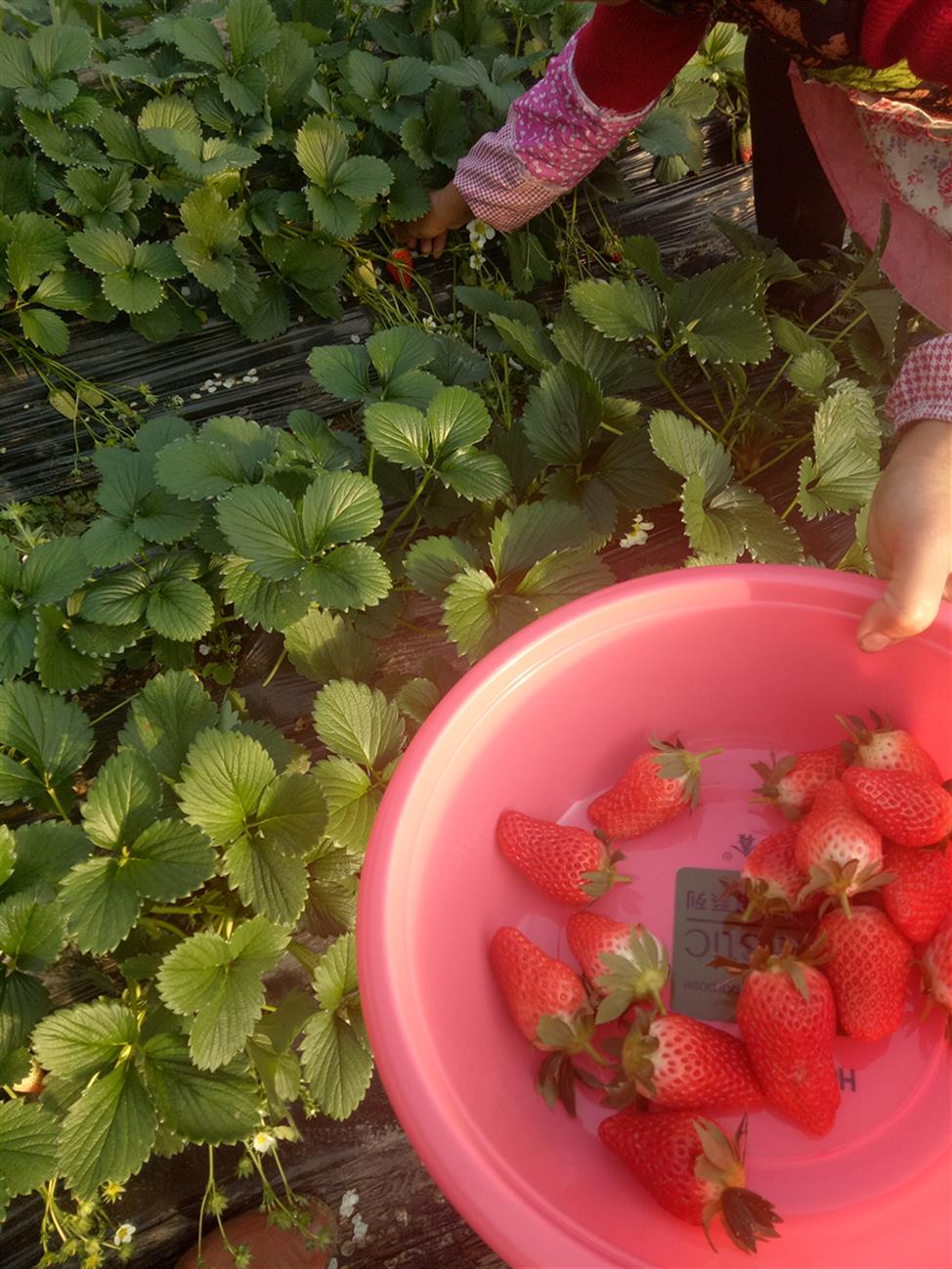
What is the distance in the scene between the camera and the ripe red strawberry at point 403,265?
4.83 feet

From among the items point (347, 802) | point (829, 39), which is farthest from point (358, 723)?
point (829, 39)

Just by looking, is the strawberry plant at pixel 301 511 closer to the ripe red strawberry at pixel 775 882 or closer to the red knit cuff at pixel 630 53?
the ripe red strawberry at pixel 775 882

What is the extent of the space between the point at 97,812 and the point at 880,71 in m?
0.92

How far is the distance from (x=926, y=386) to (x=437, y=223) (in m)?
0.87

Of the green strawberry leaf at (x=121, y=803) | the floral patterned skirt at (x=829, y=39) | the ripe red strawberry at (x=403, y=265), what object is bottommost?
the green strawberry leaf at (x=121, y=803)

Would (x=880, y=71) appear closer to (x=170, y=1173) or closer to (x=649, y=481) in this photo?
(x=649, y=481)

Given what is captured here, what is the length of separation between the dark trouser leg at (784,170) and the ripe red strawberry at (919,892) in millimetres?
895

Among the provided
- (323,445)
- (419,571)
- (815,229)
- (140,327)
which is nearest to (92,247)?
(140,327)

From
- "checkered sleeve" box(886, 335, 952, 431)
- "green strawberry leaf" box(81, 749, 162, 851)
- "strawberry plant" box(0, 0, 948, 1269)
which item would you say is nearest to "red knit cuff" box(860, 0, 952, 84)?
"checkered sleeve" box(886, 335, 952, 431)

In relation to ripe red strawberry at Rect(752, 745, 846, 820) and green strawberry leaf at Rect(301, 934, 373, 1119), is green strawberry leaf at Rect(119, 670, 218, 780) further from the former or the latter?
ripe red strawberry at Rect(752, 745, 846, 820)

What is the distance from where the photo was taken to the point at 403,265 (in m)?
1.47

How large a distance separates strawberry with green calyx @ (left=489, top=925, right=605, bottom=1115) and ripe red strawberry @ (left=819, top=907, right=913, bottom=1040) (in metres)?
0.21

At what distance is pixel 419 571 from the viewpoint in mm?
1013

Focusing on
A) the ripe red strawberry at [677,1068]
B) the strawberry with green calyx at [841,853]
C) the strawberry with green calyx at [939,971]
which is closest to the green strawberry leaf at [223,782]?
the ripe red strawberry at [677,1068]
